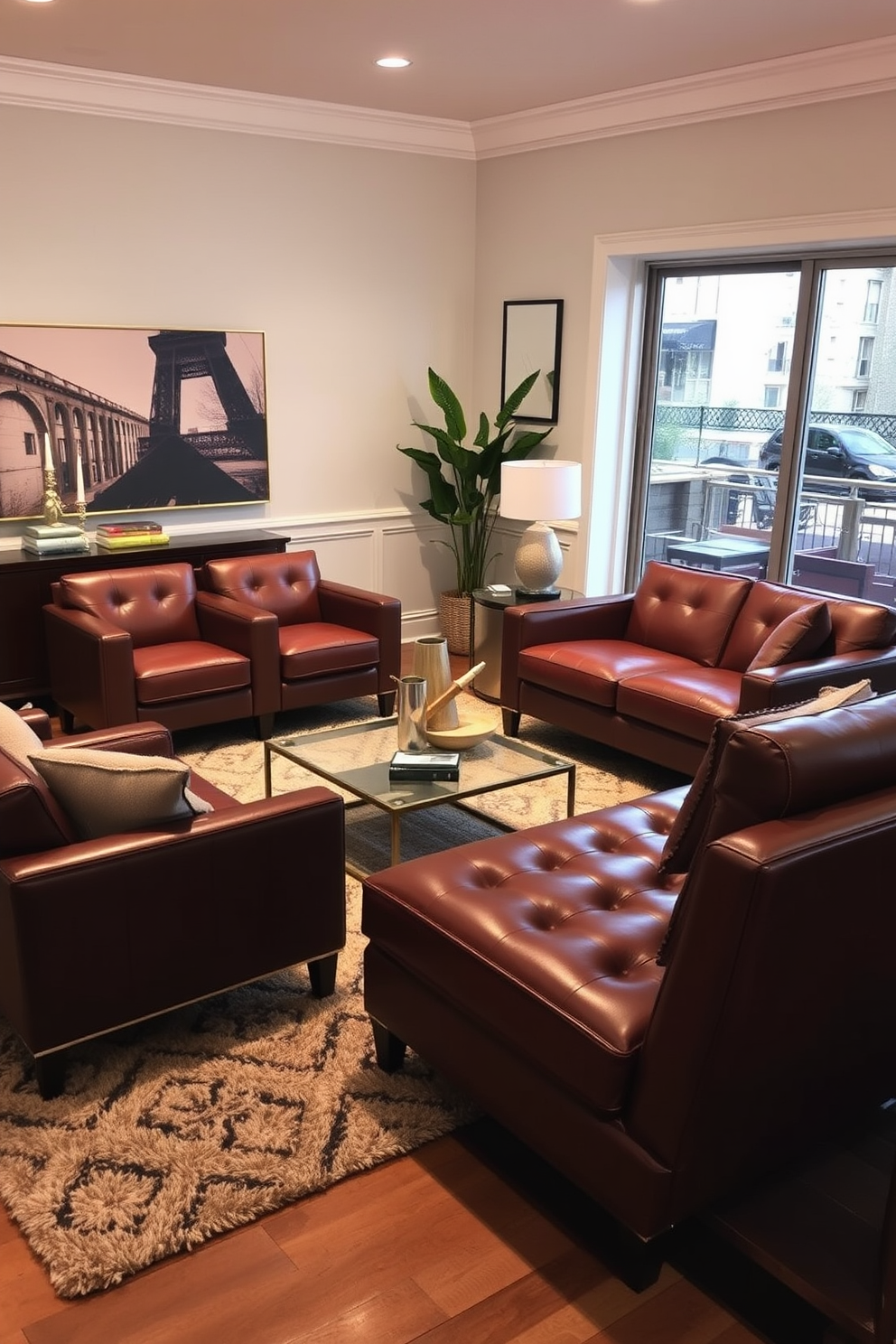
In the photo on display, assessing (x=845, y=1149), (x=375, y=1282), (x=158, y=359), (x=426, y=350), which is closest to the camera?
(x=375, y=1282)

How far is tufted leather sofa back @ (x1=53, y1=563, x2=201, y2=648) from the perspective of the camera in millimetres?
4570

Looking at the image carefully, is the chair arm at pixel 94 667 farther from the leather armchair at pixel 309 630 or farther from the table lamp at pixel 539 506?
the table lamp at pixel 539 506

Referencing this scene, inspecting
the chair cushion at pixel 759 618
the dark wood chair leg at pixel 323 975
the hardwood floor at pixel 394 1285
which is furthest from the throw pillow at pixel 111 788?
the chair cushion at pixel 759 618

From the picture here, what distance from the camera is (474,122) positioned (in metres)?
5.67

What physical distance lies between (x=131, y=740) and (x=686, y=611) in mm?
2501

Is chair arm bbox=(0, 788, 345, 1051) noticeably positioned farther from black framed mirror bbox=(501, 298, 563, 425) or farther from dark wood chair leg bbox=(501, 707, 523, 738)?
black framed mirror bbox=(501, 298, 563, 425)

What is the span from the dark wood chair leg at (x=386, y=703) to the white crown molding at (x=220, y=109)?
268 centimetres

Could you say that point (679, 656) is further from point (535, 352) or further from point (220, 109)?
point (220, 109)

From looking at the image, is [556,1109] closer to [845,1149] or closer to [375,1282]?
[375,1282]

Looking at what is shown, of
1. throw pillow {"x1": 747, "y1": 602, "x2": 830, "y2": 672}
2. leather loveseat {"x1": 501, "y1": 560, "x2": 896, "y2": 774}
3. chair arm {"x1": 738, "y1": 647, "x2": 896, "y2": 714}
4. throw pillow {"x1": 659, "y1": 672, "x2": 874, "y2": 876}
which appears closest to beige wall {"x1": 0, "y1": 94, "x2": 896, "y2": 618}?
leather loveseat {"x1": 501, "y1": 560, "x2": 896, "y2": 774}

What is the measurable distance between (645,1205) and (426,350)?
4.99m

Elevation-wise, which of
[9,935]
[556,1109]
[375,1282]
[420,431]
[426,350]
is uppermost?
[426,350]

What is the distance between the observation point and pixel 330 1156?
226cm

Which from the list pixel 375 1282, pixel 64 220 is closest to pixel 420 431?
pixel 64 220
